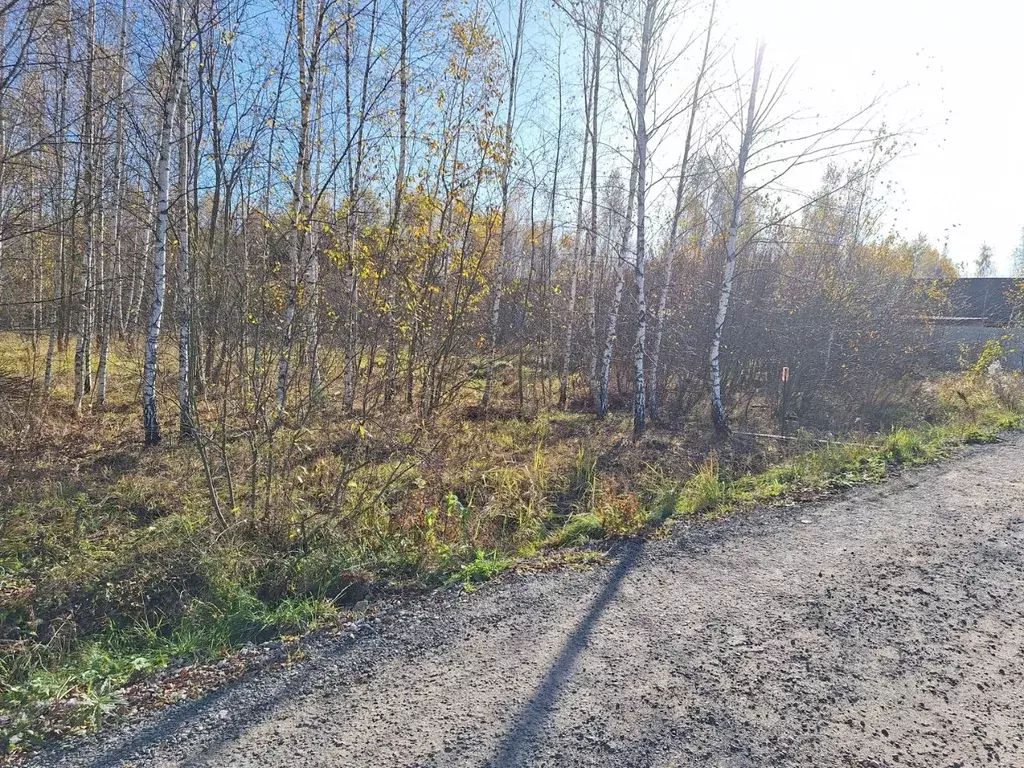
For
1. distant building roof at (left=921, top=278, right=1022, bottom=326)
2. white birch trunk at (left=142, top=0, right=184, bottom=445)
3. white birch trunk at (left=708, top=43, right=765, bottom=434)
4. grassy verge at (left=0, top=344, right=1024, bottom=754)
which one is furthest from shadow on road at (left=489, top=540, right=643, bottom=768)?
distant building roof at (left=921, top=278, right=1022, bottom=326)

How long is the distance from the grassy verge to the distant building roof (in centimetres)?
1371

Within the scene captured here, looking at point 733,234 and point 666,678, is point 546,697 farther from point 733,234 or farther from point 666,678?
point 733,234

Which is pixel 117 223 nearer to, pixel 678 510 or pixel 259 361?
pixel 259 361

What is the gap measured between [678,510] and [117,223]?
1099 cm

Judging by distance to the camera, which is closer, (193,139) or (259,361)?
(259,361)

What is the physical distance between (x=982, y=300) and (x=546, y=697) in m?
40.6

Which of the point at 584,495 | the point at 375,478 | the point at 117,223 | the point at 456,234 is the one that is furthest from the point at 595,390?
the point at 117,223

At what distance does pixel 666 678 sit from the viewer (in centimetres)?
273

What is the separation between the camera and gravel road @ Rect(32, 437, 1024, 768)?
7.52 feet

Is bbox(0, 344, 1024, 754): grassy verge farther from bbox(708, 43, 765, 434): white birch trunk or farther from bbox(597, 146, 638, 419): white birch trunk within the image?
bbox(597, 146, 638, 419): white birch trunk

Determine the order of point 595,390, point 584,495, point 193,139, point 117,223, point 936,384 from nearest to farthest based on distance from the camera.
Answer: point 584,495 < point 193,139 < point 117,223 < point 595,390 < point 936,384

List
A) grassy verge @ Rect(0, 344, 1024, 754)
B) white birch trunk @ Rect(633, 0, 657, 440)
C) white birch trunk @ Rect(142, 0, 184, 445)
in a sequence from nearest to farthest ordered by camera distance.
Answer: grassy verge @ Rect(0, 344, 1024, 754)
white birch trunk @ Rect(142, 0, 184, 445)
white birch trunk @ Rect(633, 0, 657, 440)

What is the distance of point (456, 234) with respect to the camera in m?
8.57

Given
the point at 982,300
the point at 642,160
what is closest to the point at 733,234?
the point at 642,160
